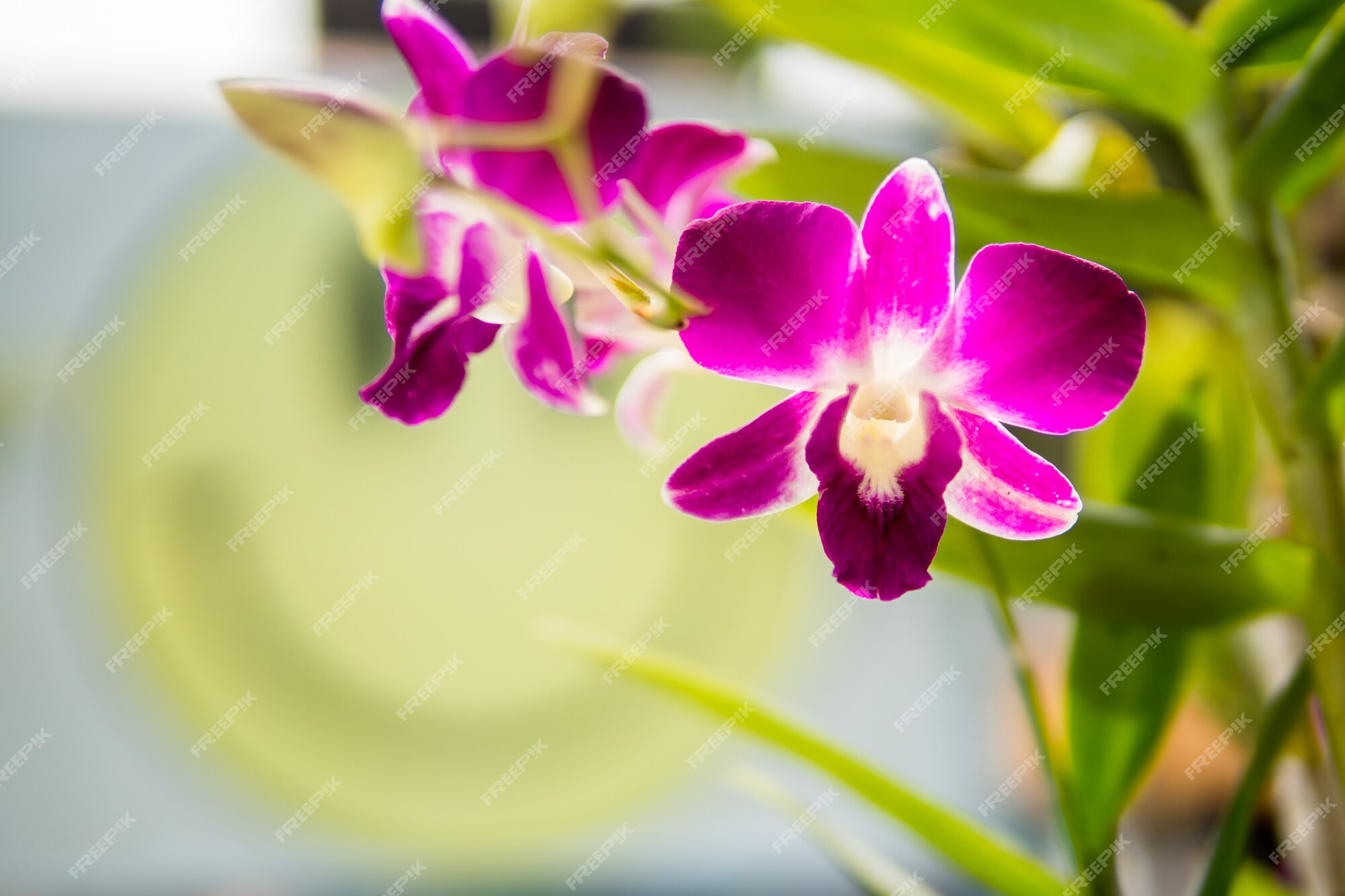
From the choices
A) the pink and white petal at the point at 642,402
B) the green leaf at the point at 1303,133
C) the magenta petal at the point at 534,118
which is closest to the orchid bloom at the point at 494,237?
the magenta petal at the point at 534,118

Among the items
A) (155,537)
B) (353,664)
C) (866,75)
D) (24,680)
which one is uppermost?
(866,75)

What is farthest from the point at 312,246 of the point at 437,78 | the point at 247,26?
the point at 437,78

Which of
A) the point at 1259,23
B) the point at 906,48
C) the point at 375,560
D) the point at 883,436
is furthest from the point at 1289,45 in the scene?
the point at 375,560

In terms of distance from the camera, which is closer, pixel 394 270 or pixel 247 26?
pixel 394 270

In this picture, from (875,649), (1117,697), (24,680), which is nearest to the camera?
(1117,697)

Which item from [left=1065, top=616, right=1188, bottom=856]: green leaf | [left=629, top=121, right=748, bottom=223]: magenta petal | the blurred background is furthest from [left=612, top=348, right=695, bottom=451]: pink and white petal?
the blurred background

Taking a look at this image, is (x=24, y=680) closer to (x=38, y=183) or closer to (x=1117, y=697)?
(x=38, y=183)

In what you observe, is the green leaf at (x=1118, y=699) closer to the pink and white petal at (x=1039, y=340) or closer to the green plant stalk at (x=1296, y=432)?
the green plant stalk at (x=1296, y=432)

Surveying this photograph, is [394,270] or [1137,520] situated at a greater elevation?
[394,270]
